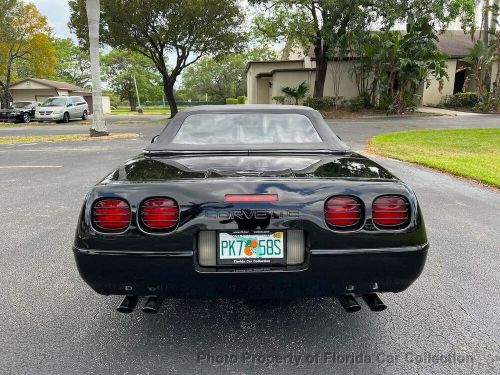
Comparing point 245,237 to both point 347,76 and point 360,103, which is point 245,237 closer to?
point 360,103

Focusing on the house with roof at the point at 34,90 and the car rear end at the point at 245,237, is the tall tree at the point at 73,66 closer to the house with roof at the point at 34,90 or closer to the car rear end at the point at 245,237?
the house with roof at the point at 34,90

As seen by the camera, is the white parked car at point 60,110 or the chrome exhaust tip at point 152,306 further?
the white parked car at point 60,110

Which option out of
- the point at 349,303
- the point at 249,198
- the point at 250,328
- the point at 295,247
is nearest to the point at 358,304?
the point at 349,303

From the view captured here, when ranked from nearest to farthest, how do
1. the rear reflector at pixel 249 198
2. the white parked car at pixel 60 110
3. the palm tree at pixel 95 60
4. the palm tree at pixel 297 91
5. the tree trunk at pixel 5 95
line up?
the rear reflector at pixel 249 198
the palm tree at pixel 95 60
the white parked car at pixel 60 110
the palm tree at pixel 297 91
the tree trunk at pixel 5 95

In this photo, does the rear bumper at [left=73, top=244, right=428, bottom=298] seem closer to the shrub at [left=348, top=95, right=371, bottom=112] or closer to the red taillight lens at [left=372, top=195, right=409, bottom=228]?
the red taillight lens at [left=372, top=195, right=409, bottom=228]

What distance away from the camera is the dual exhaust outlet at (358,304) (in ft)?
7.50

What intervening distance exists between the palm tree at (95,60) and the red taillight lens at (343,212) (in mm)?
14565

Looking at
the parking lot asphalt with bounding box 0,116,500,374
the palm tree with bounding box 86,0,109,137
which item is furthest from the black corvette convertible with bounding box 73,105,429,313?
the palm tree with bounding box 86,0,109,137

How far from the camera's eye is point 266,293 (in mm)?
2188

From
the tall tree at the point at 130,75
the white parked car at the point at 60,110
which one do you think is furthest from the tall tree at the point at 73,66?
the white parked car at the point at 60,110

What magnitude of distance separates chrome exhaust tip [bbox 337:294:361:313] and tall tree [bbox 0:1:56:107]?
36.7 meters

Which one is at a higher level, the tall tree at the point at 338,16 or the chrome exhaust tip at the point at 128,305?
the tall tree at the point at 338,16

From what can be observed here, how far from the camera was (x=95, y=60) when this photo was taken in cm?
1456

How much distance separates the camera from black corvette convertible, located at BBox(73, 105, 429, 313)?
6.88ft
